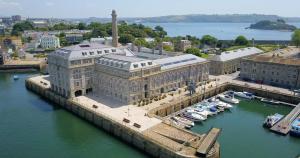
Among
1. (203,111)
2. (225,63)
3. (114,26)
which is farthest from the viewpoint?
(114,26)

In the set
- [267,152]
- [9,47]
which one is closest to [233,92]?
[267,152]

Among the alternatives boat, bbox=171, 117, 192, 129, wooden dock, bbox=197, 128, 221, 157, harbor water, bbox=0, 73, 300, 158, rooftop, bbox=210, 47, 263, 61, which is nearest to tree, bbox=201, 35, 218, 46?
rooftop, bbox=210, 47, 263, 61

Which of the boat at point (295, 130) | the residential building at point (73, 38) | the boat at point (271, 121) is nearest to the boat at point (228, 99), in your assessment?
the boat at point (271, 121)

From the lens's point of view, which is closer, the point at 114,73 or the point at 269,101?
the point at 114,73

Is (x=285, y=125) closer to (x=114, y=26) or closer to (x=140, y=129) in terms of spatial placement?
(x=140, y=129)

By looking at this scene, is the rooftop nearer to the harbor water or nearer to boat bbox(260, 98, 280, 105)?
boat bbox(260, 98, 280, 105)

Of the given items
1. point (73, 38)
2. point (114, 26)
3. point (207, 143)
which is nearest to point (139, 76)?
point (207, 143)
